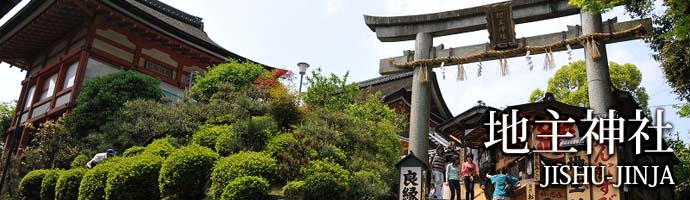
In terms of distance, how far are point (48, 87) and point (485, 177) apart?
2084 cm

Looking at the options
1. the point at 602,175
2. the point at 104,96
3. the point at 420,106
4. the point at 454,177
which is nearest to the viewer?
the point at 602,175

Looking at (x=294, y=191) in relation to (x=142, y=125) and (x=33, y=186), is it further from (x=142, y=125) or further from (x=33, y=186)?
(x=33, y=186)

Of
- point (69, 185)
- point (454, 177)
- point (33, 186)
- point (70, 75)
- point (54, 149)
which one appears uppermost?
point (70, 75)

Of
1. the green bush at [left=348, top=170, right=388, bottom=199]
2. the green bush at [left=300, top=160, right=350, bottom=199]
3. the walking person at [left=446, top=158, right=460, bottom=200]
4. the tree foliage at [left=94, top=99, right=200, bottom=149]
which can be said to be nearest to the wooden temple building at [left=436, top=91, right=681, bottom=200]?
the walking person at [left=446, top=158, right=460, bottom=200]

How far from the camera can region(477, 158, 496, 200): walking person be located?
14078mm

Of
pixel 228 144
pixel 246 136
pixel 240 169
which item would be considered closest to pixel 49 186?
pixel 228 144

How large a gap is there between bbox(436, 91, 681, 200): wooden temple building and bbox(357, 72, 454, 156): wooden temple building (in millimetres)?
6958

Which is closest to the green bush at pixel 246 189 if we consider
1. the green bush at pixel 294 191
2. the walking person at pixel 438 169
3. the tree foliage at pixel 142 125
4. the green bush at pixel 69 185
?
the green bush at pixel 294 191

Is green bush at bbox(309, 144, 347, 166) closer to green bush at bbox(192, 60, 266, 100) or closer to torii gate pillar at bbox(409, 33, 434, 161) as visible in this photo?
torii gate pillar at bbox(409, 33, 434, 161)

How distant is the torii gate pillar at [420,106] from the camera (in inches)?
555

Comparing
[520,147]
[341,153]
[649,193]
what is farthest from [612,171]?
[341,153]

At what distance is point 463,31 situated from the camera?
14992 mm

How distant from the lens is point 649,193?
14758mm

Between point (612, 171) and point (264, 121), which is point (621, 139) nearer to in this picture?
point (612, 171)
